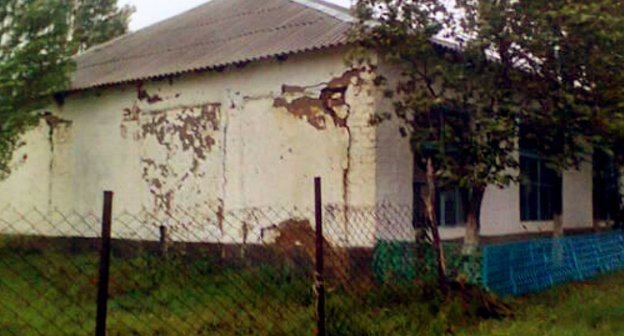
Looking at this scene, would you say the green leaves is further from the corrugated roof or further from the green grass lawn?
the green grass lawn

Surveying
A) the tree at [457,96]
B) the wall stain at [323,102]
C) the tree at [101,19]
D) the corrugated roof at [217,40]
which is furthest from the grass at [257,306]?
the tree at [101,19]

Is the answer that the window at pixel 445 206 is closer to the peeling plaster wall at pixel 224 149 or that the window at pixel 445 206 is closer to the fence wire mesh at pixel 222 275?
the fence wire mesh at pixel 222 275

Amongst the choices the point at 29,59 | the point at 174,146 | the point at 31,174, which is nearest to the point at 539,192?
the point at 174,146

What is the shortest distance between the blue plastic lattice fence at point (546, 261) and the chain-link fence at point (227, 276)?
630 mm

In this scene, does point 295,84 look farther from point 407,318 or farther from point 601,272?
point 601,272

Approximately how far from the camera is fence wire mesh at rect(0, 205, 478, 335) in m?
6.23

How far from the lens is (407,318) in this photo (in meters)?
6.20

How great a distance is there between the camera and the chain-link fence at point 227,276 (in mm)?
6184

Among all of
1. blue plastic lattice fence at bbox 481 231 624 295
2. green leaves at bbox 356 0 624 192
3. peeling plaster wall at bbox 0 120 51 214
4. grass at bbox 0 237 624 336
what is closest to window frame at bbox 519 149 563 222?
blue plastic lattice fence at bbox 481 231 624 295

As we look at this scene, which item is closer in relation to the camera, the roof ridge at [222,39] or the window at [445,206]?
the window at [445,206]

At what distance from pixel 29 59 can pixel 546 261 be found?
8.19 metres

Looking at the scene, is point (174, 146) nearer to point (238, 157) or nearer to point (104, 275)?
point (238, 157)

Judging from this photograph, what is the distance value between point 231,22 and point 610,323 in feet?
26.1

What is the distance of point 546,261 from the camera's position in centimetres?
883
